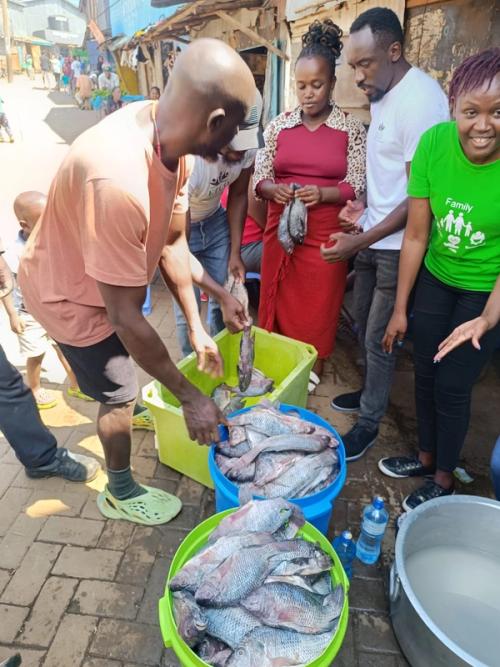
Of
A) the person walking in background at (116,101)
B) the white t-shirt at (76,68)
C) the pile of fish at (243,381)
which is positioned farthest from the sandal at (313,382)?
the white t-shirt at (76,68)

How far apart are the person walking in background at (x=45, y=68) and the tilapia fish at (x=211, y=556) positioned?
40.3m

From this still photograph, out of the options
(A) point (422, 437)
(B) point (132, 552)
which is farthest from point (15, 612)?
(A) point (422, 437)

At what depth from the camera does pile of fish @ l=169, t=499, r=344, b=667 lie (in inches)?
53.5

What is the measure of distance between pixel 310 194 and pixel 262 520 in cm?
210

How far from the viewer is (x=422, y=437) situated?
266 cm

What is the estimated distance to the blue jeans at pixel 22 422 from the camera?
7.65ft

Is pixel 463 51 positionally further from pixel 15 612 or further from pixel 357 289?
pixel 15 612

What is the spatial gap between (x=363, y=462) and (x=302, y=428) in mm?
948

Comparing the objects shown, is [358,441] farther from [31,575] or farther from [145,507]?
[31,575]

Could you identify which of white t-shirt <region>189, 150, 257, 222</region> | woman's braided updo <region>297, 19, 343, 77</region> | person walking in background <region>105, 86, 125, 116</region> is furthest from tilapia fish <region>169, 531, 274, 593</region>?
person walking in background <region>105, 86, 125, 116</region>

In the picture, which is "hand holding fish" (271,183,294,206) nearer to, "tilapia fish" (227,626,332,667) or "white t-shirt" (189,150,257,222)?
"white t-shirt" (189,150,257,222)

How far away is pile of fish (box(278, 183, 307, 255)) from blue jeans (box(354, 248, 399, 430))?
1.43 feet

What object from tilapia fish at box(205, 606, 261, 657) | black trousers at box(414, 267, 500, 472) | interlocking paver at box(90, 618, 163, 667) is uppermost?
black trousers at box(414, 267, 500, 472)

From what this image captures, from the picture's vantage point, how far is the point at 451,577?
2.02 m
